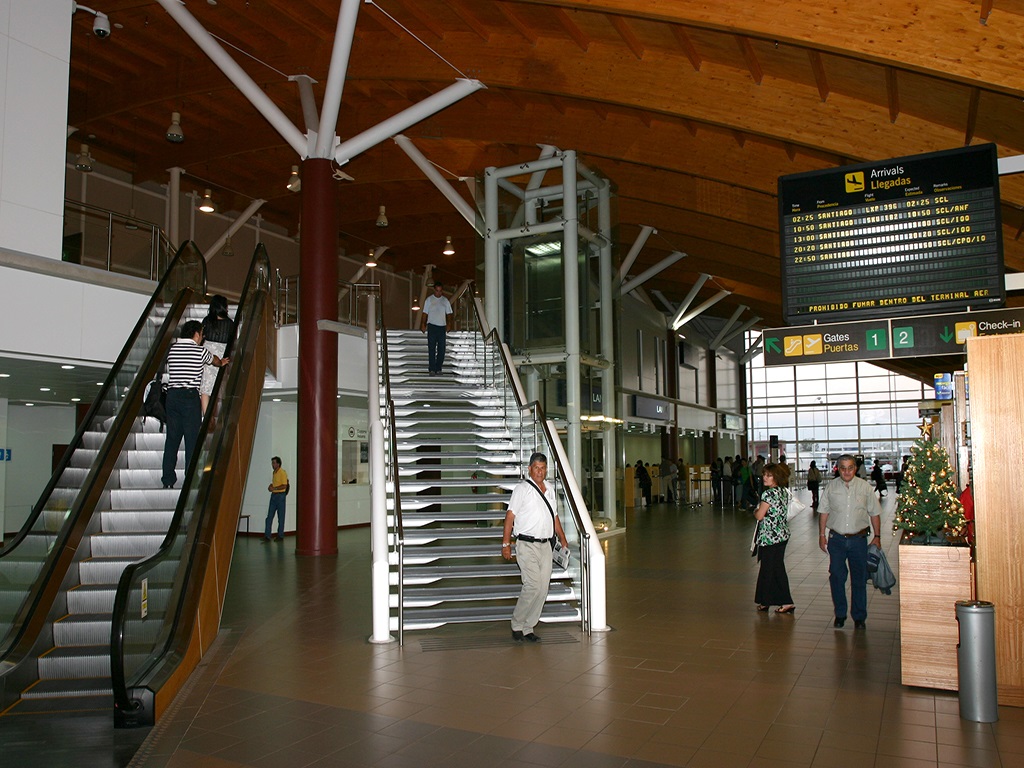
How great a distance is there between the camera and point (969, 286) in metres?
7.06

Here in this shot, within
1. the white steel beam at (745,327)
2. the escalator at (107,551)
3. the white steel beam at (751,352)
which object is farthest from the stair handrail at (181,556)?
the white steel beam at (751,352)

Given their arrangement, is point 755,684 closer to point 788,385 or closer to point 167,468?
point 167,468

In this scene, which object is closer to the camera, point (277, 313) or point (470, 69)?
point (470, 69)

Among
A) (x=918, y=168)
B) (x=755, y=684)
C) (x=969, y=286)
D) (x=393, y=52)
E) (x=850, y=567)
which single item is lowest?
(x=755, y=684)

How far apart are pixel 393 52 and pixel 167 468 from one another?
26.8 feet

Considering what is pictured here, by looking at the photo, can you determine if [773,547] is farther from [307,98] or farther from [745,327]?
[745,327]

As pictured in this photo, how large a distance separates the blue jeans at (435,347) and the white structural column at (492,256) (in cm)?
311

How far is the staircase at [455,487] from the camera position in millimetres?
7902

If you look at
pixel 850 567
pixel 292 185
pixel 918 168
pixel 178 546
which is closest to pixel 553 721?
pixel 178 546

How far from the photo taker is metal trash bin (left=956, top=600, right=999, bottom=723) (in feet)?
16.1

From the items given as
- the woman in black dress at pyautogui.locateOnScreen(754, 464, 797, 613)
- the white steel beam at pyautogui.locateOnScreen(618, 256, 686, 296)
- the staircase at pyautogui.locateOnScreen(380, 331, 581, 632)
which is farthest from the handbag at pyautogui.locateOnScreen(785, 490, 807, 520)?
the white steel beam at pyautogui.locateOnScreen(618, 256, 686, 296)

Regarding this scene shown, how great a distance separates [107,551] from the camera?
7.16 metres

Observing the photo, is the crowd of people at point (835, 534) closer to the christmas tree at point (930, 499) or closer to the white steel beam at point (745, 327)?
the christmas tree at point (930, 499)

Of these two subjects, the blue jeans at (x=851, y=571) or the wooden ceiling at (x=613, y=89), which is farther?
the wooden ceiling at (x=613, y=89)
